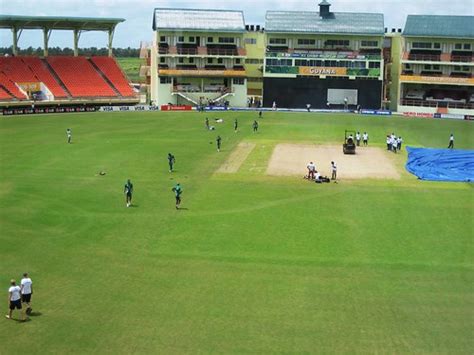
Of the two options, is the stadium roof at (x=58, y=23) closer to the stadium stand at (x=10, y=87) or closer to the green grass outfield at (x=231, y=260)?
the stadium stand at (x=10, y=87)

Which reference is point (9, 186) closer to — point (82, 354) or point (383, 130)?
point (82, 354)

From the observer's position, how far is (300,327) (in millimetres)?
19719

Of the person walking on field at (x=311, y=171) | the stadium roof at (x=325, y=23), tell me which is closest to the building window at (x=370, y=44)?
the stadium roof at (x=325, y=23)

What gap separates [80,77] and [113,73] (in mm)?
6429

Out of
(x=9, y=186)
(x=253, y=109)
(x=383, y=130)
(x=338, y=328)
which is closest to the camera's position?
(x=338, y=328)

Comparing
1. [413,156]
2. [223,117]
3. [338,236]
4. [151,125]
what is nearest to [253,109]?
[223,117]

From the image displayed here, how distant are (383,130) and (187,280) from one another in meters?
54.6

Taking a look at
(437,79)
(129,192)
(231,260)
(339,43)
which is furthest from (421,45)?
(231,260)

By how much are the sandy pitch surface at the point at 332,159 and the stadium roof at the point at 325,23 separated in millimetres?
48407

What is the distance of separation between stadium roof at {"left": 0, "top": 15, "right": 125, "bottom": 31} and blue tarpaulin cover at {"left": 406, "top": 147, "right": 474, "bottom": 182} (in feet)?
200

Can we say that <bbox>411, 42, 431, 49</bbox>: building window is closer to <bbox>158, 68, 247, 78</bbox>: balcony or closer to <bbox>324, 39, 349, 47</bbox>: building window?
<bbox>324, 39, 349, 47</bbox>: building window

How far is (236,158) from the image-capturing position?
5300cm

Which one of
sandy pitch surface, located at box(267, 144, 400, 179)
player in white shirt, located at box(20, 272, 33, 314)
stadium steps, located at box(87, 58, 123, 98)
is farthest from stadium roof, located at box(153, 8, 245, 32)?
player in white shirt, located at box(20, 272, 33, 314)

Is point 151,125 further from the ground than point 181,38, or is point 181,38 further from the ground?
point 181,38
